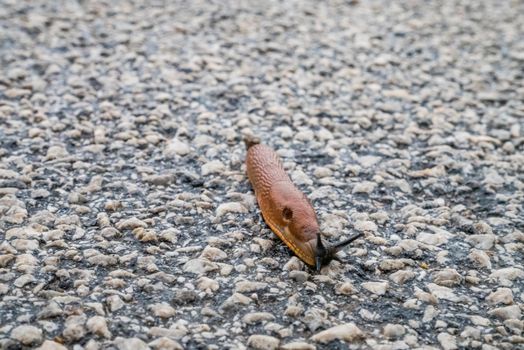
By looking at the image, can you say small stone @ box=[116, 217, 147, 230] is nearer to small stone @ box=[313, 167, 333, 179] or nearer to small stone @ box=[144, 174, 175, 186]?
small stone @ box=[144, 174, 175, 186]

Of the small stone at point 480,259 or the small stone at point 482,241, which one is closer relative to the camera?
the small stone at point 480,259

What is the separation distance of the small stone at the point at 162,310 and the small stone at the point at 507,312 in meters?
2.49

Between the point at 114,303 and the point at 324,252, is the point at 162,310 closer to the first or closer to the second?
the point at 114,303

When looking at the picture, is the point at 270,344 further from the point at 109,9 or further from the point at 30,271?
the point at 109,9

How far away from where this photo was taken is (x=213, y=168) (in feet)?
22.8

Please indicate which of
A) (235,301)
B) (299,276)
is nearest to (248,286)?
(235,301)

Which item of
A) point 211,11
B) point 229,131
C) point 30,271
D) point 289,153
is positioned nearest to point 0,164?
point 30,271

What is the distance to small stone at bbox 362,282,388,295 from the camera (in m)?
5.08

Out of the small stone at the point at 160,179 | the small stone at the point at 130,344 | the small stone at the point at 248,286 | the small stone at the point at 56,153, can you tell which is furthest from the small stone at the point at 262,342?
the small stone at the point at 56,153

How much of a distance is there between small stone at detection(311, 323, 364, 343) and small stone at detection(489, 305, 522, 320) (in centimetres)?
114

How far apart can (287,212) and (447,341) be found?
67.3 inches

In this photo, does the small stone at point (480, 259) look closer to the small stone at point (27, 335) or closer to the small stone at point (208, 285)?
the small stone at point (208, 285)

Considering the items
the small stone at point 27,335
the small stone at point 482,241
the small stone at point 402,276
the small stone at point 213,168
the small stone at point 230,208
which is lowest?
the small stone at point 482,241

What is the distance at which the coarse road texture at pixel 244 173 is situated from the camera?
4711 millimetres
